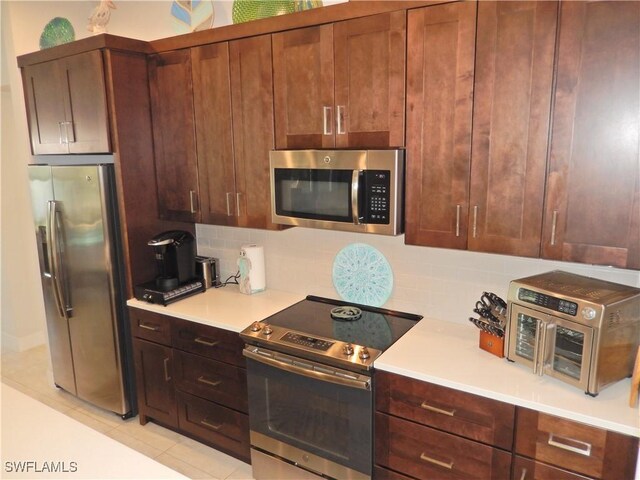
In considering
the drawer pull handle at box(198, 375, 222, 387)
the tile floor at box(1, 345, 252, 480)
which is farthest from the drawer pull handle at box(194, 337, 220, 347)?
the tile floor at box(1, 345, 252, 480)

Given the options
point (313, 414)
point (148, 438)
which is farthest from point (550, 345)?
point (148, 438)

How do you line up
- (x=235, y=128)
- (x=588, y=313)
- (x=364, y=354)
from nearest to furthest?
(x=588, y=313)
(x=364, y=354)
(x=235, y=128)

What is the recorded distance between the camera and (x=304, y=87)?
222 cm

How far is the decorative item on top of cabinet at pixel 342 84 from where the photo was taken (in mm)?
1977

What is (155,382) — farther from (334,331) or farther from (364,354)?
(364,354)

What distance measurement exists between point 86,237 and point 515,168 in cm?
241

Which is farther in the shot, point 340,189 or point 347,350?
point 340,189

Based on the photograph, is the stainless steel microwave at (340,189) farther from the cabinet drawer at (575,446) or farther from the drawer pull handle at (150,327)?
the drawer pull handle at (150,327)

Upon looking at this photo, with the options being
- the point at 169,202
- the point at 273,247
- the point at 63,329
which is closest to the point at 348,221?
the point at 273,247

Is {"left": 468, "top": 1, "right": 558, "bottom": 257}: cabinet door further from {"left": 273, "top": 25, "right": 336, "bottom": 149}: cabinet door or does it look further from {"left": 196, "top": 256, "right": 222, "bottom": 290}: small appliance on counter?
{"left": 196, "top": 256, "right": 222, "bottom": 290}: small appliance on counter

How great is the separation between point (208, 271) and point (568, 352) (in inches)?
82.8

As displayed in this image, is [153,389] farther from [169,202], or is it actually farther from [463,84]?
[463,84]

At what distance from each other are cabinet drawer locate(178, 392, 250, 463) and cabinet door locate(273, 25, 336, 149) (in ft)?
4.87

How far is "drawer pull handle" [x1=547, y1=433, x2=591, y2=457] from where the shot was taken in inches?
61.4
